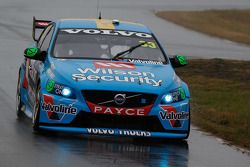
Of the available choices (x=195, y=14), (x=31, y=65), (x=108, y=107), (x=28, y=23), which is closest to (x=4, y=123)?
(x=31, y=65)

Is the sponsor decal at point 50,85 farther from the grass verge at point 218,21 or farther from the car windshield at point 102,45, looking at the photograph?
the grass verge at point 218,21

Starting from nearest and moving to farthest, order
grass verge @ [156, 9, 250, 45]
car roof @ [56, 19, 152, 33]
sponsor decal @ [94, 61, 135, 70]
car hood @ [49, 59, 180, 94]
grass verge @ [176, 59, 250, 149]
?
1. car hood @ [49, 59, 180, 94]
2. sponsor decal @ [94, 61, 135, 70]
3. car roof @ [56, 19, 152, 33]
4. grass verge @ [176, 59, 250, 149]
5. grass verge @ [156, 9, 250, 45]

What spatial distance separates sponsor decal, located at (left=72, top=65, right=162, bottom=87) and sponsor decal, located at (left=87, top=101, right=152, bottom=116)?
35 cm

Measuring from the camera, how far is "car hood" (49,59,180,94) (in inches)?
426

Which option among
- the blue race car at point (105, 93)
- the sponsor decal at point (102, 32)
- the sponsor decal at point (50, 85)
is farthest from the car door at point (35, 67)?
the sponsor decal at point (50, 85)

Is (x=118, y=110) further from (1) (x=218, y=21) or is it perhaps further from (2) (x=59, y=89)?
(1) (x=218, y=21)

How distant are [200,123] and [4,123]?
10.2 feet

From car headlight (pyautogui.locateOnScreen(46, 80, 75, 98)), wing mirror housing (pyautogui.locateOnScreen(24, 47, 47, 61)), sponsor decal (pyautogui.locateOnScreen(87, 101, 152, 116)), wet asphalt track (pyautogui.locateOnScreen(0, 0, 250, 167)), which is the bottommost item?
wet asphalt track (pyautogui.locateOnScreen(0, 0, 250, 167))

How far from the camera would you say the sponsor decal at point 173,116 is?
35.7ft

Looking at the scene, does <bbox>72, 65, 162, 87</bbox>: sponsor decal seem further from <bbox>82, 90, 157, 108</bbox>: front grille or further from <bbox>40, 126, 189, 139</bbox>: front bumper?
<bbox>40, 126, 189, 139</bbox>: front bumper

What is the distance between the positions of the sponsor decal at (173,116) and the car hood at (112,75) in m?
0.23

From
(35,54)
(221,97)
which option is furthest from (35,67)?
(221,97)

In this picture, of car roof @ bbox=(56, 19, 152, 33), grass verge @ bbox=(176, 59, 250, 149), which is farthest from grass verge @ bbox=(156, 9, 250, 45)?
car roof @ bbox=(56, 19, 152, 33)

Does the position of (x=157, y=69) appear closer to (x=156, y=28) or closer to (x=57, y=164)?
(x=57, y=164)
